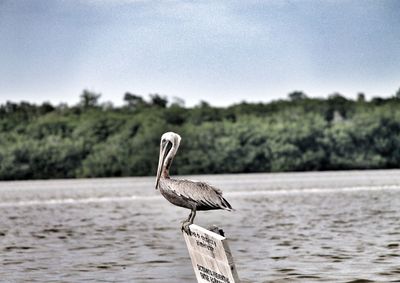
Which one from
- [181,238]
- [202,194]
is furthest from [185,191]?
[181,238]

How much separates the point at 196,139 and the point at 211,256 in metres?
59.7

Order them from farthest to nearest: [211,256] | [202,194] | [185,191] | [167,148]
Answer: [167,148]
[185,191]
[202,194]
[211,256]

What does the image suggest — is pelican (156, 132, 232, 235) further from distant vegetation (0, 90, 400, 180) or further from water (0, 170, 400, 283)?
distant vegetation (0, 90, 400, 180)

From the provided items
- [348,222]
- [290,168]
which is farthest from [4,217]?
[290,168]

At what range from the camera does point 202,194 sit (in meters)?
10.2

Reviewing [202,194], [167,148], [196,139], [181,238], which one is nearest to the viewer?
[202,194]

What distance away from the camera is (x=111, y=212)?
32.3 m

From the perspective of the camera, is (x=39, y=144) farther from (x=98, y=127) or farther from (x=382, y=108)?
(x=382, y=108)

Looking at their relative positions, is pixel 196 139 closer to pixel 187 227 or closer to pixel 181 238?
pixel 181 238

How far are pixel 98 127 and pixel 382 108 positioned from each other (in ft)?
59.2

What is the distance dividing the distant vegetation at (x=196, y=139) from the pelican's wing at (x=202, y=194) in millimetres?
54426

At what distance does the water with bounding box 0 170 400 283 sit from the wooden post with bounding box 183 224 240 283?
472 centimetres

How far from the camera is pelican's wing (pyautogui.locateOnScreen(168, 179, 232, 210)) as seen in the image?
10.1 metres

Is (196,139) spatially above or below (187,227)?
above
